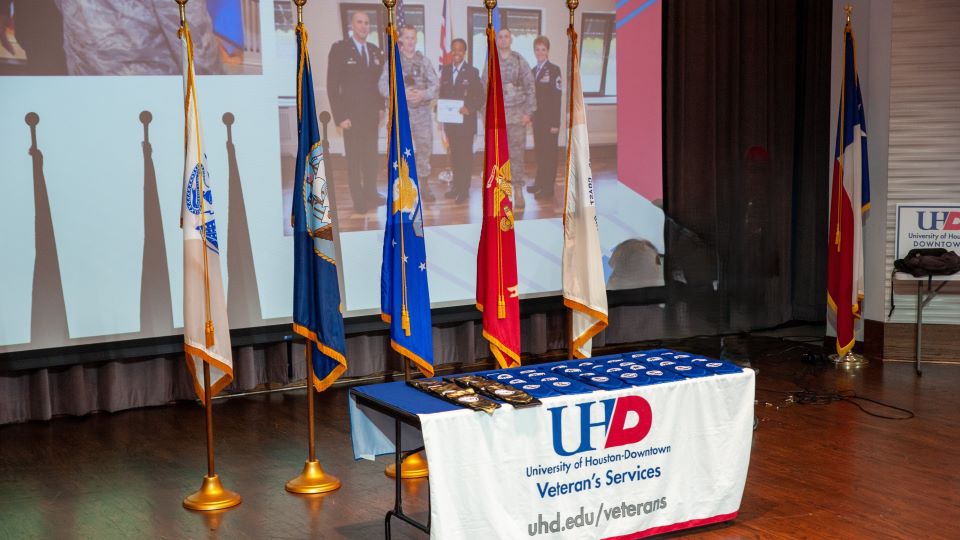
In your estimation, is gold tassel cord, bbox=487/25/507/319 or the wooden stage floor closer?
the wooden stage floor

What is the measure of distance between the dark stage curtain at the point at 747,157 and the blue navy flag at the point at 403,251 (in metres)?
3.98

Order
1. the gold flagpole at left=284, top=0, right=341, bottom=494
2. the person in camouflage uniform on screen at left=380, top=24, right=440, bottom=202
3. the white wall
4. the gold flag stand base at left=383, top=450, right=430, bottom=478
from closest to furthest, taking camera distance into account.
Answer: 1. the gold flagpole at left=284, top=0, right=341, bottom=494
2. the gold flag stand base at left=383, top=450, right=430, bottom=478
3. the person in camouflage uniform on screen at left=380, top=24, right=440, bottom=202
4. the white wall

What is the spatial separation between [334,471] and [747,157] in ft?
17.4

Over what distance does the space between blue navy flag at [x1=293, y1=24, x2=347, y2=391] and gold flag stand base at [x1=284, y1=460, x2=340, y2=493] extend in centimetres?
42

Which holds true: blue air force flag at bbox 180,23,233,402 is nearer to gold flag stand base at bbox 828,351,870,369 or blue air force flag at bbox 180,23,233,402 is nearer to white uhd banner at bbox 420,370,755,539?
white uhd banner at bbox 420,370,755,539

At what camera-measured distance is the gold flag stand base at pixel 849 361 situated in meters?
7.85

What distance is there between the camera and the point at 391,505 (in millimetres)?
5016

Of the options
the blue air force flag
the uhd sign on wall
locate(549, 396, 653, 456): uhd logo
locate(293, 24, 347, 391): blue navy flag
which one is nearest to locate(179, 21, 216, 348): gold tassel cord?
the blue air force flag

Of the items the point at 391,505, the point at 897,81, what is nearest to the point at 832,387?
the point at 897,81

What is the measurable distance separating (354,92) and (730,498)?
4.16m

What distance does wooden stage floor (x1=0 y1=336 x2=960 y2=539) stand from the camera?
15.5 feet

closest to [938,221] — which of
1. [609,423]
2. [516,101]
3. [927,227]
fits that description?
[927,227]

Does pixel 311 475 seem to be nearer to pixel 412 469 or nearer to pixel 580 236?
pixel 412 469

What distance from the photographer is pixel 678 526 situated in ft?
14.8
